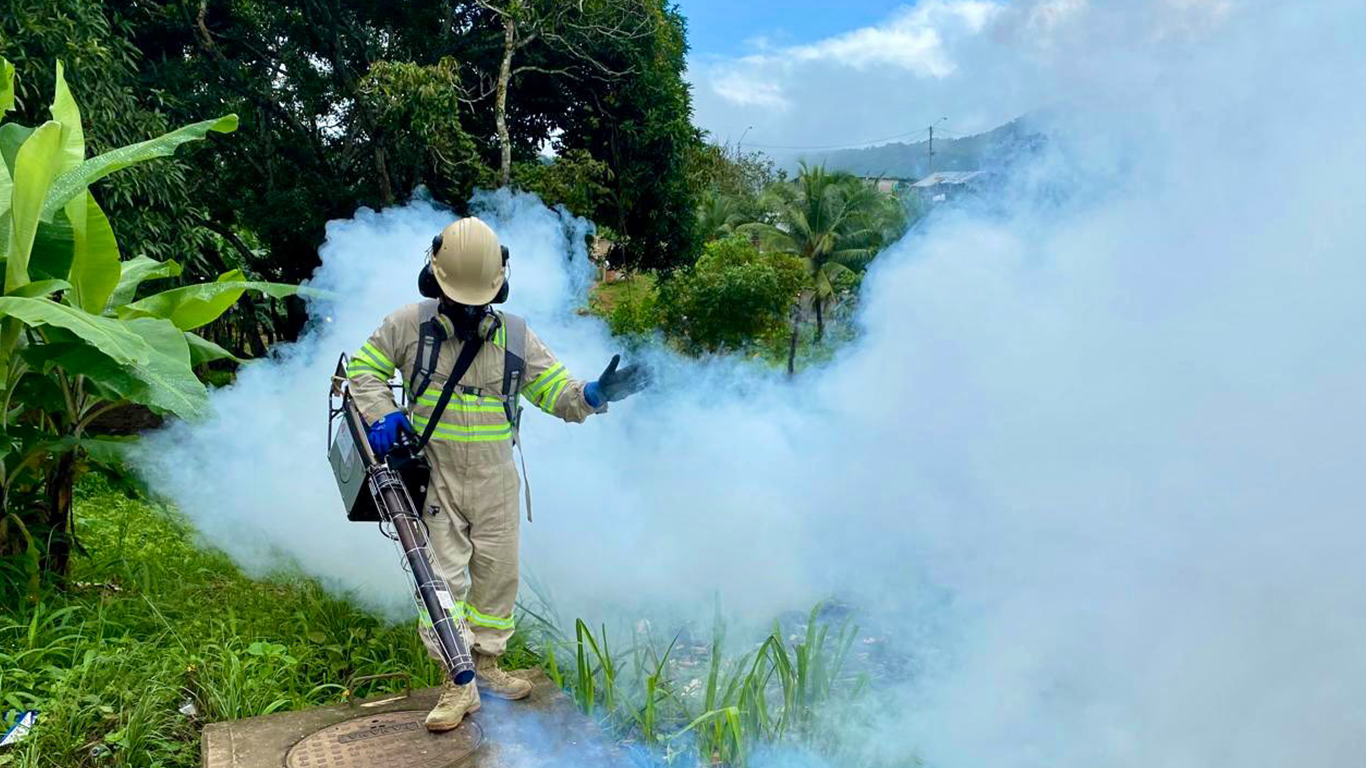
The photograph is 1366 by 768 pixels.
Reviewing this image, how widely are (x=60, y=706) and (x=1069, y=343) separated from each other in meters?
3.75

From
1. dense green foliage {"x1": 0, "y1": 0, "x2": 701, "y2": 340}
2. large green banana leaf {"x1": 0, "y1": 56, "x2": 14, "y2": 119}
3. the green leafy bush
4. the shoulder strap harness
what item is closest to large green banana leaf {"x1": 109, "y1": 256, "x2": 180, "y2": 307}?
large green banana leaf {"x1": 0, "y1": 56, "x2": 14, "y2": 119}

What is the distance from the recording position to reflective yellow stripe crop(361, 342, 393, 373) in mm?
3674

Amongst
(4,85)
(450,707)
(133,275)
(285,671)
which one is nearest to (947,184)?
(450,707)

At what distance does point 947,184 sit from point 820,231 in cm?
1630

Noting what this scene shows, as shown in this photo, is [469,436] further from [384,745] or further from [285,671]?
[285,671]

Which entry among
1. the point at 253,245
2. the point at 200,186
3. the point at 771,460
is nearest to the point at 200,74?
the point at 200,186

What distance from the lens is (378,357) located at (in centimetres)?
368

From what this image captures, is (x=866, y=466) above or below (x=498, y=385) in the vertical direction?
below

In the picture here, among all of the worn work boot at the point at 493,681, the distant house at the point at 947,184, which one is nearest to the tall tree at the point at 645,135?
the distant house at the point at 947,184

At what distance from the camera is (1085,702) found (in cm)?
343

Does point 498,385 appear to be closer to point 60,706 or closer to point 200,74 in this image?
point 60,706

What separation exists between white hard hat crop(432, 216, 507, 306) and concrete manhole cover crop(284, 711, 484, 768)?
1.47 meters

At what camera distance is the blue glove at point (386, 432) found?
343cm

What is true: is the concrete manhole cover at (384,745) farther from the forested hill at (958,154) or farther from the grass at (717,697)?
the forested hill at (958,154)
